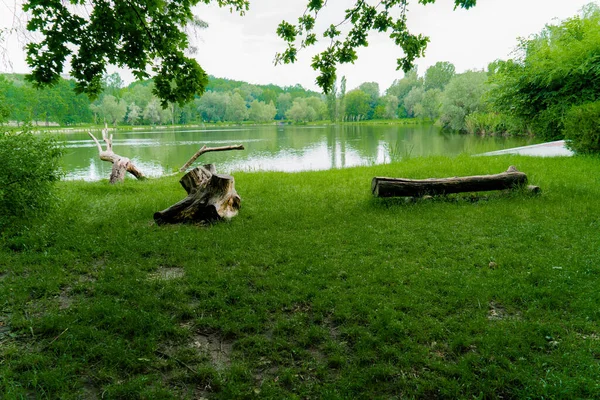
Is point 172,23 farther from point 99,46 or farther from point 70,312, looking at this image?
point 70,312

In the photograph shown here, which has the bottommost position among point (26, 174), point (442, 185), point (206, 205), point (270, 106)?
point (206, 205)

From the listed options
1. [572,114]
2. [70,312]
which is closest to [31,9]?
[70,312]

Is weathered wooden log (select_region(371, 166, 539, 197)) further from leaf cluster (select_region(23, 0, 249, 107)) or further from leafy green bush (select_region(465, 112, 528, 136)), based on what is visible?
leafy green bush (select_region(465, 112, 528, 136))

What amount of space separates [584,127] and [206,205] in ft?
45.7

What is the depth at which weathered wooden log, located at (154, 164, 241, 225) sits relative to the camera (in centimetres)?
700

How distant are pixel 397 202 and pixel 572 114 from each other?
999 centimetres

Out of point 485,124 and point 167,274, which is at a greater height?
point 485,124

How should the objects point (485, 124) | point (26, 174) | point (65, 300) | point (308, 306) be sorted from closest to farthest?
point (308, 306), point (65, 300), point (26, 174), point (485, 124)

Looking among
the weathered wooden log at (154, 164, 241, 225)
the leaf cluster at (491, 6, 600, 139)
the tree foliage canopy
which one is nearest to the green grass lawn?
the weathered wooden log at (154, 164, 241, 225)

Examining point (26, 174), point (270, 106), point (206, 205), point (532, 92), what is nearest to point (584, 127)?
point (532, 92)

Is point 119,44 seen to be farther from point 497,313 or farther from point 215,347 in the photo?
point 497,313

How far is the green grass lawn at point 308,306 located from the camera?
2.91m

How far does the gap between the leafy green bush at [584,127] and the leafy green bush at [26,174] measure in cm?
1601

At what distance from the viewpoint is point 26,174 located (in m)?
6.21
